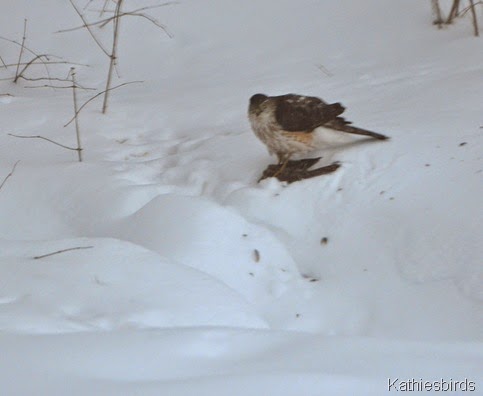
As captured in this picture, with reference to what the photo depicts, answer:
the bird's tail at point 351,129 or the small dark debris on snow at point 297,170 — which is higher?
the bird's tail at point 351,129

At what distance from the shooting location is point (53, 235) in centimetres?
321

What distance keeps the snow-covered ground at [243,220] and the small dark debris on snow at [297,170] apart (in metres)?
0.06

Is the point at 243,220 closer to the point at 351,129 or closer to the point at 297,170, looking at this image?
the point at 297,170

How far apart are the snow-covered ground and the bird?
12 centimetres

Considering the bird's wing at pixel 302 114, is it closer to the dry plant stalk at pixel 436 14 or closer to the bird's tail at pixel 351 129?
the bird's tail at pixel 351 129

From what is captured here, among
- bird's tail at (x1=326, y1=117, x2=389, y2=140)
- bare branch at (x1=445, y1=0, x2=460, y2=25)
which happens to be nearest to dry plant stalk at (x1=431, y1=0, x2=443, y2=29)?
bare branch at (x1=445, y1=0, x2=460, y2=25)

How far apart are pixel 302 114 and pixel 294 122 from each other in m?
0.05

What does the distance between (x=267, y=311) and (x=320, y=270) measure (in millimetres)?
285

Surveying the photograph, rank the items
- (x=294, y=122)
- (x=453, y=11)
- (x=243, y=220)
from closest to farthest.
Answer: (x=243, y=220) → (x=294, y=122) → (x=453, y=11)

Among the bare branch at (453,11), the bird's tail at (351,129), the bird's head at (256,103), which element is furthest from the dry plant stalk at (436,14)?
the bird's head at (256,103)

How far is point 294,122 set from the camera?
3.30 m

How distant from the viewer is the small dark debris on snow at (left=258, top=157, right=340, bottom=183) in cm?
327

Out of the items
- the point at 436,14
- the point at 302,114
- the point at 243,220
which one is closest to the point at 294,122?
the point at 302,114

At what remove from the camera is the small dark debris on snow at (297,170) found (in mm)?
3268
